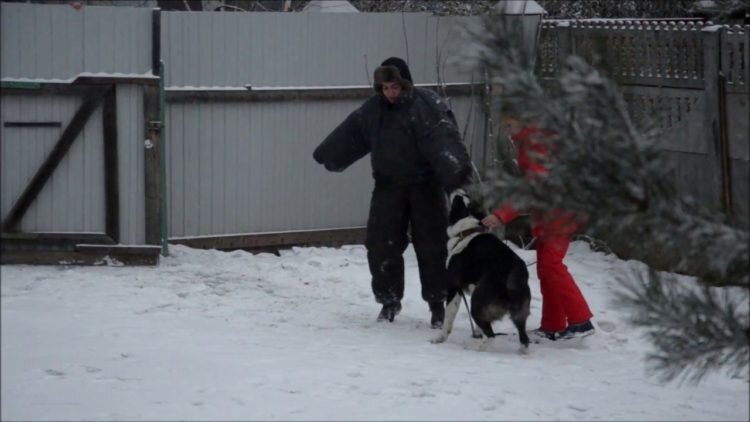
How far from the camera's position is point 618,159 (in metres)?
3.29

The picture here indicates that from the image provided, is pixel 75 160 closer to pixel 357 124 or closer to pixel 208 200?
pixel 208 200

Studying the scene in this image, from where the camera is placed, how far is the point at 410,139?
25.5ft

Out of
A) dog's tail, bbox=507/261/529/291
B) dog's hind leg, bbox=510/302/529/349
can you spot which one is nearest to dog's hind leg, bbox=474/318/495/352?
dog's hind leg, bbox=510/302/529/349

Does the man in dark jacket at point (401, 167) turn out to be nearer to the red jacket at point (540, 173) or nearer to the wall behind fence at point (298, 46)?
the wall behind fence at point (298, 46)

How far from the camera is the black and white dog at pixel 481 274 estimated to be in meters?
7.15

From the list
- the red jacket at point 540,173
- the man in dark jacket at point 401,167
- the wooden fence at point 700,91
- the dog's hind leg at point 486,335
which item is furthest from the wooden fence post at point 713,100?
the red jacket at point 540,173

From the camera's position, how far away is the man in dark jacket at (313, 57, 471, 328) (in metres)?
7.70

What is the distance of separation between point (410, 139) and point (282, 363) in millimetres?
1951

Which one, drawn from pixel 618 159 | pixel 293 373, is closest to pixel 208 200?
pixel 293 373

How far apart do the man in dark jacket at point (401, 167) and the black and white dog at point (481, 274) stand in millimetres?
274

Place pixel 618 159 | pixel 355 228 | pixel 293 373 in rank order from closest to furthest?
pixel 618 159
pixel 293 373
pixel 355 228

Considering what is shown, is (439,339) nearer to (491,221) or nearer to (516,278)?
(516,278)

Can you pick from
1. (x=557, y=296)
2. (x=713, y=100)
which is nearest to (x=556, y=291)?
(x=557, y=296)

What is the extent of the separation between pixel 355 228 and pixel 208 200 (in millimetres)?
1425
